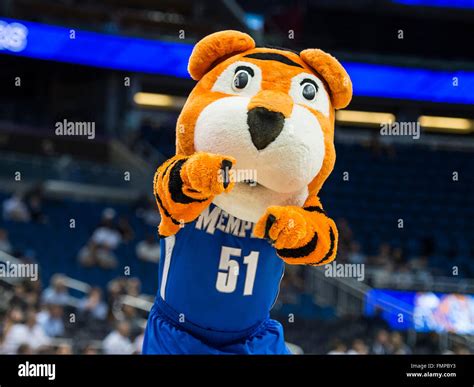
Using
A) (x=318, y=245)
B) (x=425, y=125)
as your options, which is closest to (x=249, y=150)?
(x=318, y=245)

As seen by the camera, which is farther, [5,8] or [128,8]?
[128,8]

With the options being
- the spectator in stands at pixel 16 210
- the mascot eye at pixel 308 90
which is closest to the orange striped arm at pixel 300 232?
the mascot eye at pixel 308 90

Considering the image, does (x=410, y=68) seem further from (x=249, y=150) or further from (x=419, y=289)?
(x=249, y=150)

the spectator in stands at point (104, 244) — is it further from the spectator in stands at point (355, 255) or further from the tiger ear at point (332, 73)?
the tiger ear at point (332, 73)

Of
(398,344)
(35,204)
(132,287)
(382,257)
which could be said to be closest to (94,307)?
(132,287)

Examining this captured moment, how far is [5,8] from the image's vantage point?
1020cm

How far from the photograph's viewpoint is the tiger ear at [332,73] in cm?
247

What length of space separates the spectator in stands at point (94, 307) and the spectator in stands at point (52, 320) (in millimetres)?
311

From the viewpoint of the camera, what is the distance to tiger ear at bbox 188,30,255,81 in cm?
247

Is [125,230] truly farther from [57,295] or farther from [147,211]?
A: [57,295]

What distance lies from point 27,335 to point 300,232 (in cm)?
381

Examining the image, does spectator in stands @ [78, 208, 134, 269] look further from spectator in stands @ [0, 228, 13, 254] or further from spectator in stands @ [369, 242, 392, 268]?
spectator in stands @ [369, 242, 392, 268]

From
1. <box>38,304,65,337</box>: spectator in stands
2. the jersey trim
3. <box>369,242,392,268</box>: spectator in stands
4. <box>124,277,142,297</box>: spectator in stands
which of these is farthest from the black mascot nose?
<box>369,242,392,268</box>: spectator in stands
